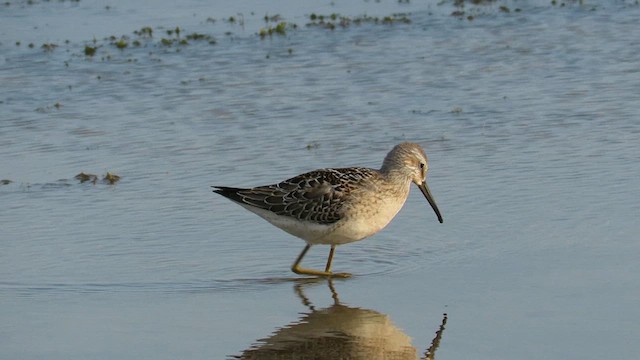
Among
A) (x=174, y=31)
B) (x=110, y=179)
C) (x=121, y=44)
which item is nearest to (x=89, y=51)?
(x=121, y=44)

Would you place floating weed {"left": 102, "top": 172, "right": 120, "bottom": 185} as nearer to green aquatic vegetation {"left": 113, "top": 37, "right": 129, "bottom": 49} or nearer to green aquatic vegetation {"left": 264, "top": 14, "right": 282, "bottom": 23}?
green aquatic vegetation {"left": 113, "top": 37, "right": 129, "bottom": 49}

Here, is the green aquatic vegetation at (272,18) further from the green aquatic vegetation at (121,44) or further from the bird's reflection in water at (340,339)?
the bird's reflection in water at (340,339)

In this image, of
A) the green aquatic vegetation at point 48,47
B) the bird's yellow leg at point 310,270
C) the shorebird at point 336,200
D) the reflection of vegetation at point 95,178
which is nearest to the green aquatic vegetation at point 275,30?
the green aquatic vegetation at point 48,47

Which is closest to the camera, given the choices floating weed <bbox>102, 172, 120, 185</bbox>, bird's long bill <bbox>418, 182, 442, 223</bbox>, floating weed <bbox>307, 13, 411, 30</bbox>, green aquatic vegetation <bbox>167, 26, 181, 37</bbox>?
bird's long bill <bbox>418, 182, 442, 223</bbox>

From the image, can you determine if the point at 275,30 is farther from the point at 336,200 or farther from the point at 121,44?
the point at 336,200

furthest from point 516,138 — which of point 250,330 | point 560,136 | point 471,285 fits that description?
point 250,330

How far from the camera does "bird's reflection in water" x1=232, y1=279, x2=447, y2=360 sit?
26.5 feet

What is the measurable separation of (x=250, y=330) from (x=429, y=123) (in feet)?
21.3

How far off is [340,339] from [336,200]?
1897 mm

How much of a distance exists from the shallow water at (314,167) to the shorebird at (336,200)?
0.33m

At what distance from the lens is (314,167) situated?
1292 centimetres

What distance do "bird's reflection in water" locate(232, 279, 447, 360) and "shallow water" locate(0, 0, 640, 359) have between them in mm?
49

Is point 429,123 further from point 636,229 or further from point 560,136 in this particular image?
point 636,229

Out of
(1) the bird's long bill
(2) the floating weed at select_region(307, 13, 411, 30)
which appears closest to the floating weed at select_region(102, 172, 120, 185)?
(1) the bird's long bill
